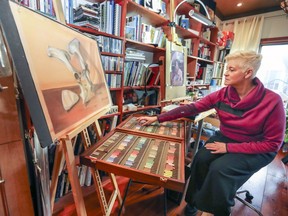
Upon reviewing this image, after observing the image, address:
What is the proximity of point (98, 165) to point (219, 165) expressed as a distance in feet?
2.43

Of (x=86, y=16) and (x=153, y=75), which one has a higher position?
(x=86, y=16)

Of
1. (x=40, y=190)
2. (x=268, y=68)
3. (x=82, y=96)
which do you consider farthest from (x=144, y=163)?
(x=268, y=68)

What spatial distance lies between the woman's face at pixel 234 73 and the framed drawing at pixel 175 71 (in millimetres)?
724

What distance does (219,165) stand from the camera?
1015 millimetres

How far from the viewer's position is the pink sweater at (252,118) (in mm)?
1009

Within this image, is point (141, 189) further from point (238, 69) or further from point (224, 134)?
point (238, 69)

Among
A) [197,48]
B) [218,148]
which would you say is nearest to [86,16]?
[218,148]

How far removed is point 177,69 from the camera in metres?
2.00

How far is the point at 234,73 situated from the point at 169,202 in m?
1.20

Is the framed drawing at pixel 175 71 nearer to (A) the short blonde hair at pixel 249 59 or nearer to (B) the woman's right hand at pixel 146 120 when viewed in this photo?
(B) the woman's right hand at pixel 146 120

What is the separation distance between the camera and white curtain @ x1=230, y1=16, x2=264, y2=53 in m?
3.23

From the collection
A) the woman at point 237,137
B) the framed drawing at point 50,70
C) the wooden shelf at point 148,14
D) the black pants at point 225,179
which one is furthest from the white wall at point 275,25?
the framed drawing at point 50,70

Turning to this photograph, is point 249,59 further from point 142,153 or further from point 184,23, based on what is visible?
point 184,23

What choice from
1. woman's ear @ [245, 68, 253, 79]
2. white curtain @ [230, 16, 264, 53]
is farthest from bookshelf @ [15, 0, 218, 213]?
white curtain @ [230, 16, 264, 53]
